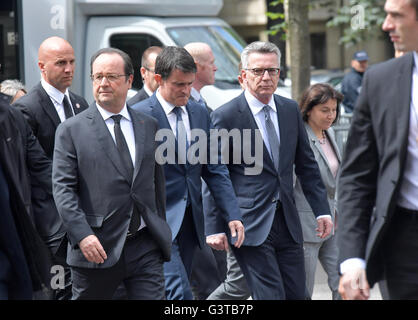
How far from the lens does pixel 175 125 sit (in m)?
6.18

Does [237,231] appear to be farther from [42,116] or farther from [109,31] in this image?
[109,31]

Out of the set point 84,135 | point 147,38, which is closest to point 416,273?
point 84,135

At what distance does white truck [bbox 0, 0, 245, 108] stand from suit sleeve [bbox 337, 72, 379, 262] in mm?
7834

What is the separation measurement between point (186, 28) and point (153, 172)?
7477mm

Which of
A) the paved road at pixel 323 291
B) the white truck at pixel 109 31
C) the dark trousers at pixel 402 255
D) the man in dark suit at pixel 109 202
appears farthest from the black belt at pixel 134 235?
the white truck at pixel 109 31

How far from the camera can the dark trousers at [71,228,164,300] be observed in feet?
17.1

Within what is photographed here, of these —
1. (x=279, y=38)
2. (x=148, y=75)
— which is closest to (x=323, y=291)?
(x=148, y=75)

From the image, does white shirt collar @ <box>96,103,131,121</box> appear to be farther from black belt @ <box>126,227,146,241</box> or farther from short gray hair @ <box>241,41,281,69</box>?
short gray hair @ <box>241,41,281,69</box>

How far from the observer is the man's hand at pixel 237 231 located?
5.79 m

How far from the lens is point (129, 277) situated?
5.28 m

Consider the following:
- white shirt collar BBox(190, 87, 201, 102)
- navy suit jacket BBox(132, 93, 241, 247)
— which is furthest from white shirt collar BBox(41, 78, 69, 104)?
white shirt collar BBox(190, 87, 201, 102)

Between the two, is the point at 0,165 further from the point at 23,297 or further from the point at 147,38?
the point at 147,38

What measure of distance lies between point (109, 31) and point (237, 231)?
6.97 metres
